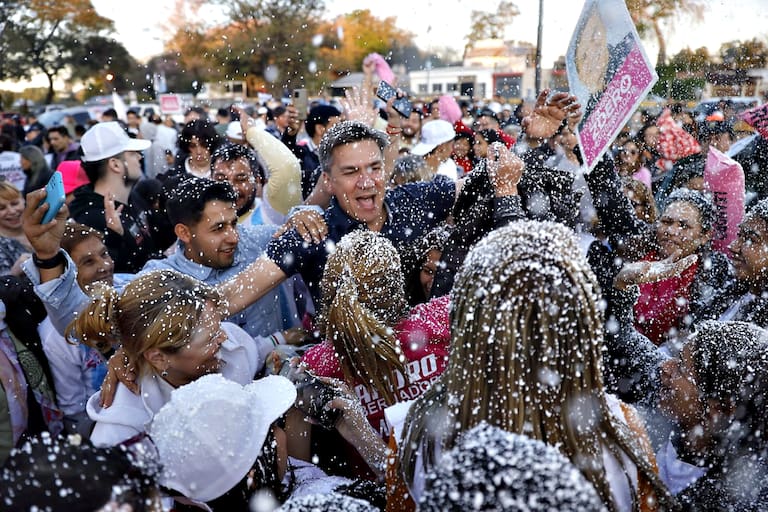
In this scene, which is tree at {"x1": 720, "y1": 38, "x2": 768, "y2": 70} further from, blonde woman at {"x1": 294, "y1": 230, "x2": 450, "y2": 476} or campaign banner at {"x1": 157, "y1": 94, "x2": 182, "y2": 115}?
campaign banner at {"x1": 157, "y1": 94, "x2": 182, "y2": 115}

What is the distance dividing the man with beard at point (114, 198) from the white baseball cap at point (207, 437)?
2.78 m

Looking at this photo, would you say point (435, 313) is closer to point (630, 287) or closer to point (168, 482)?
point (168, 482)

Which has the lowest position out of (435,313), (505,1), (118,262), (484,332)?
(118,262)

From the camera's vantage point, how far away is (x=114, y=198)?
14.7 feet

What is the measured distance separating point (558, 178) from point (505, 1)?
5.04 m

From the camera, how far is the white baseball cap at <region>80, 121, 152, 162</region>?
Result: 14.7ft

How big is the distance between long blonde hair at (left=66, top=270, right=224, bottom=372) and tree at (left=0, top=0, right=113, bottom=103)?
75.5ft

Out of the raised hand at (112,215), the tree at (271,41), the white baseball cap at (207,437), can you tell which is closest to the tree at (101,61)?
the tree at (271,41)

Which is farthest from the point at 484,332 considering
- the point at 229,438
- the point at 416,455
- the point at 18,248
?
the point at 18,248

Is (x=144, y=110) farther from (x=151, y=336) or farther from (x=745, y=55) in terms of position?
(x=151, y=336)

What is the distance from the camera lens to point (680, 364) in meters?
1.84

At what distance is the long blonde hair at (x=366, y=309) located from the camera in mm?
1868

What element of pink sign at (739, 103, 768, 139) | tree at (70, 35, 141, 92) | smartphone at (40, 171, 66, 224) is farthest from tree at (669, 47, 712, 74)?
tree at (70, 35, 141, 92)

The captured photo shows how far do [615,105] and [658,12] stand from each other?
9.00 feet
